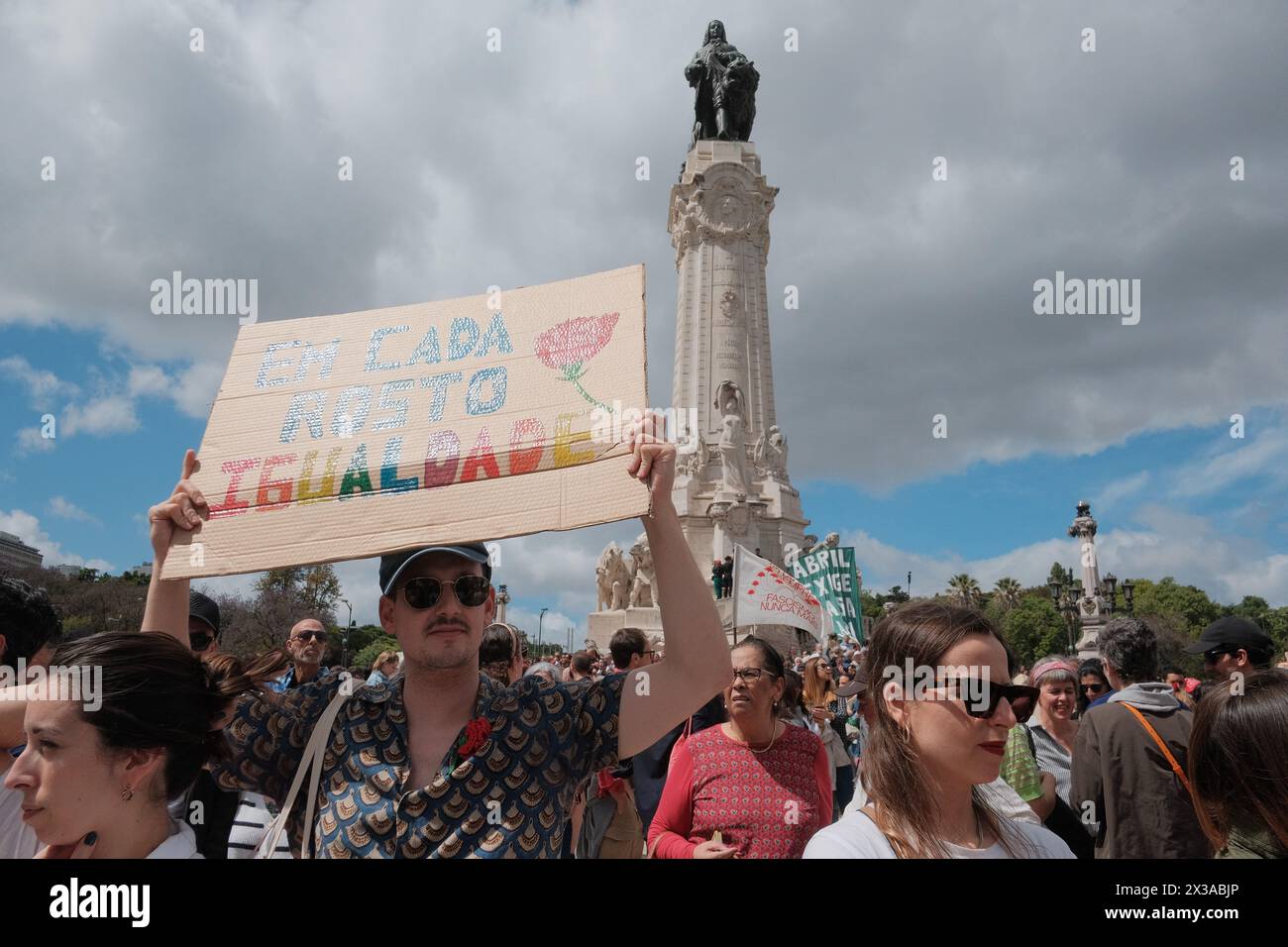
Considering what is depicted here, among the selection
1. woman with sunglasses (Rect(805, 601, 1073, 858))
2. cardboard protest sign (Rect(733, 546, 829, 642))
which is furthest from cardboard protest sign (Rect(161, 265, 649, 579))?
cardboard protest sign (Rect(733, 546, 829, 642))

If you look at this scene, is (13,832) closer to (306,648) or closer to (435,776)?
(435,776)

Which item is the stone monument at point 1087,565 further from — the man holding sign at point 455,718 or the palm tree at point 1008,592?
the palm tree at point 1008,592

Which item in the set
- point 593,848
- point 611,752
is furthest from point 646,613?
point 611,752

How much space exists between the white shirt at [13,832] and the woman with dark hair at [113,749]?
247mm

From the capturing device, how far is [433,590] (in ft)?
8.70

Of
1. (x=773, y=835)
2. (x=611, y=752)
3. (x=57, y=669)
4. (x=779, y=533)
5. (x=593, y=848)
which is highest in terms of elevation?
(x=779, y=533)

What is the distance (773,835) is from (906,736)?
1.66m

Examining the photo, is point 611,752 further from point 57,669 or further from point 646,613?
point 646,613

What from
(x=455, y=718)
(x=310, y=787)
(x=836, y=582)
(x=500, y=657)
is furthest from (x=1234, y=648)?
(x=836, y=582)

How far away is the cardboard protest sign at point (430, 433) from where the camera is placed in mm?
2609

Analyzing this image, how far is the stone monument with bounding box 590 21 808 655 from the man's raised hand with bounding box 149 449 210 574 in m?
28.4

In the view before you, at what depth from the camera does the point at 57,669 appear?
2330 millimetres

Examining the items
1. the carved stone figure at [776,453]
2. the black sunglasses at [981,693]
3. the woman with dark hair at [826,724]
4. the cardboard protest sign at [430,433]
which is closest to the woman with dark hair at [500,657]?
the woman with dark hair at [826,724]

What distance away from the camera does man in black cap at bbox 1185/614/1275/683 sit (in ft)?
17.5
